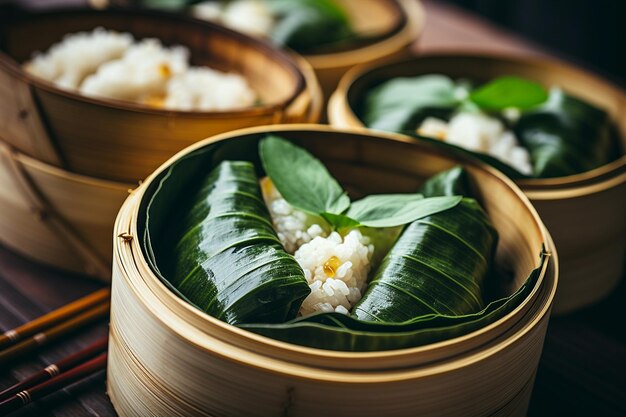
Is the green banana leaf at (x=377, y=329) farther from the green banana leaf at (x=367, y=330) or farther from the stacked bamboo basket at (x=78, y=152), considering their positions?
the stacked bamboo basket at (x=78, y=152)

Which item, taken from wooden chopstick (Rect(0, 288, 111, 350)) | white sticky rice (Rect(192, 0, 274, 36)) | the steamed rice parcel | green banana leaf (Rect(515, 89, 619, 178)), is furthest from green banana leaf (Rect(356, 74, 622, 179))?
wooden chopstick (Rect(0, 288, 111, 350))

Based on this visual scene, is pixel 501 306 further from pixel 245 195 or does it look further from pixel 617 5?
pixel 617 5

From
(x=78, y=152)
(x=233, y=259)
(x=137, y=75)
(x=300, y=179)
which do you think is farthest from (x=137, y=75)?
(x=233, y=259)

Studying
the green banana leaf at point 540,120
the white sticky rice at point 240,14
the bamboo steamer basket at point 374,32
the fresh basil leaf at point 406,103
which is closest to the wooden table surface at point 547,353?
the green banana leaf at point 540,120

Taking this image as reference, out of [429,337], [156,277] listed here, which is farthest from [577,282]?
[156,277]

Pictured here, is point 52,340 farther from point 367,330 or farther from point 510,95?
point 510,95

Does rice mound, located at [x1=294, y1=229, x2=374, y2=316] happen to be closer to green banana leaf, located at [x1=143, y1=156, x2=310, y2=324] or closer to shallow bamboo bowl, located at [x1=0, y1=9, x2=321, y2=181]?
green banana leaf, located at [x1=143, y1=156, x2=310, y2=324]
